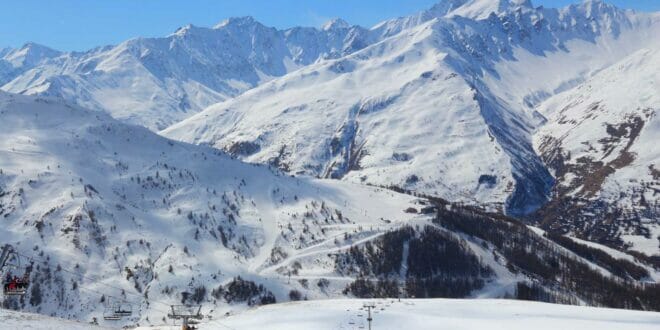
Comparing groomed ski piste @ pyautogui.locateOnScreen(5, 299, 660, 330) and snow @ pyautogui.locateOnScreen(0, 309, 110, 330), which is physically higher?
groomed ski piste @ pyautogui.locateOnScreen(5, 299, 660, 330)

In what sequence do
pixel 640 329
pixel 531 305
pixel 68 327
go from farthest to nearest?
pixel 531 305, pixel 640 329, pixel 68 327

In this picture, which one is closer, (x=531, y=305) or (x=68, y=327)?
(x=68, y=327)

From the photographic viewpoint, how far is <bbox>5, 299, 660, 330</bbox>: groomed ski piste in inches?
4454

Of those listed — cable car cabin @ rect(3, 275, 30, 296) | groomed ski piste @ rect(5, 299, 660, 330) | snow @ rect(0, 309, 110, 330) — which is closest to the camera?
cable car cabin @ rect(3, 275, 30, 296)

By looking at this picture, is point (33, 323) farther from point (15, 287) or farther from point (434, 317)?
point (434, 317)

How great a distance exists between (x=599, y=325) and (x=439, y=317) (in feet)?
82.2

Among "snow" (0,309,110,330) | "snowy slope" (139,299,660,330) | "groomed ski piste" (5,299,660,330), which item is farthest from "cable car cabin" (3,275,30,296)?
"snowy slope" (139,299,660,330)

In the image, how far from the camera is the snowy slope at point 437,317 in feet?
371

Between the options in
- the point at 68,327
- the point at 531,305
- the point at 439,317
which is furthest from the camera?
the point at 531,305

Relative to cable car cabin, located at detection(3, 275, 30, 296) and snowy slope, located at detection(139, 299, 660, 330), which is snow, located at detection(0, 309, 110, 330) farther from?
snowy slope, located at detection(139, 299, 660, 330)

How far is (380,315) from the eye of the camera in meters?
120

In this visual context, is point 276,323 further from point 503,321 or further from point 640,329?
point 640,329

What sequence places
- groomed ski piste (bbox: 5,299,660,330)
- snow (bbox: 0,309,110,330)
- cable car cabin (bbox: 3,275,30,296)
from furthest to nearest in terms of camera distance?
groomed ski piste (bbox: 5,299,660,330)
snow (bbox: 0,309,110,330)
cable car cabin (bbox: 3,275,30,296)

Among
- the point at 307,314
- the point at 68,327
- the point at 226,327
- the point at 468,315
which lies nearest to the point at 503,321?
the point at 468,315
